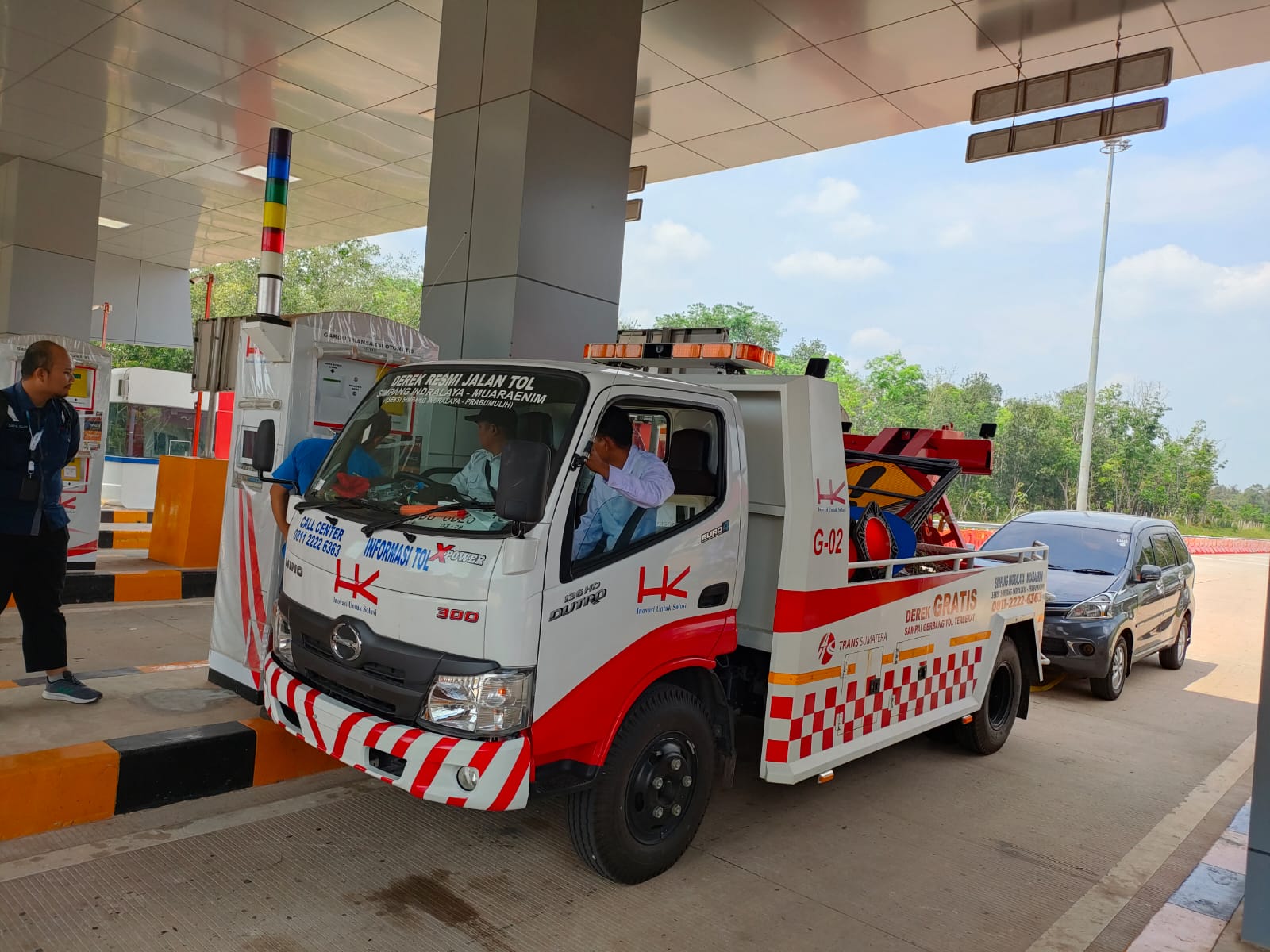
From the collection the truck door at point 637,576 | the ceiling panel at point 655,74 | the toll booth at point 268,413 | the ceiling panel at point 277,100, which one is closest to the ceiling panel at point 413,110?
the ceiling panel at point 277,100

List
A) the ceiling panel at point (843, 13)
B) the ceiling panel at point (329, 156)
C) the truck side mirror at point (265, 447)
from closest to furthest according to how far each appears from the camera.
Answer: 1. the truck side mirror at point (265, 447)
2. the ceiling panel at point (843, 13)
3. the ceiling panel at point (329, 156)

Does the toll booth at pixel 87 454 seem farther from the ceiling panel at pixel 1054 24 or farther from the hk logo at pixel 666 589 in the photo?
the ceiling panel at pixel 1054 24

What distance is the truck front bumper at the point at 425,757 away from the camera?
118 inches

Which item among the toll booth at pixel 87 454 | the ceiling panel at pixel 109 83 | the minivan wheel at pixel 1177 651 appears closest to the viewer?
the toll booth at pixel 87 454

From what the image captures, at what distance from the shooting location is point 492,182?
6176 millimetres

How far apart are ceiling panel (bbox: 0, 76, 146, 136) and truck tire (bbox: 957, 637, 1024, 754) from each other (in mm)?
11521

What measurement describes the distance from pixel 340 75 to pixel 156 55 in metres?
1.86

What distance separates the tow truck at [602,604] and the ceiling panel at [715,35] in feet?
12.8

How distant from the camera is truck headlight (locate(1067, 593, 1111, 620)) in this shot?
7.62 m

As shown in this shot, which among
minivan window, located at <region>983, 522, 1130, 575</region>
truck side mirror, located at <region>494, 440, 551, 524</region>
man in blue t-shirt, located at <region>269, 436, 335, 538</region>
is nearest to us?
truck side mirror, located at <region>494, 440, 551, 524</region>

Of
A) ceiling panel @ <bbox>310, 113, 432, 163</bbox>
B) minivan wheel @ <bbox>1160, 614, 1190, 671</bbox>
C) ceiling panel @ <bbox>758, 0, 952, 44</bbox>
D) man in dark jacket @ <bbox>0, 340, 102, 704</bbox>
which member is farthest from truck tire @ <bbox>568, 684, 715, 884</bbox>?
ceiling panel @ <bbox>310, 113, 432, 163</bbox>

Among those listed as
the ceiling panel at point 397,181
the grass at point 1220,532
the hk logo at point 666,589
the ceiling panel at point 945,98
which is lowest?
the grass at point 1220,532

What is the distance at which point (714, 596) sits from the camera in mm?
3736

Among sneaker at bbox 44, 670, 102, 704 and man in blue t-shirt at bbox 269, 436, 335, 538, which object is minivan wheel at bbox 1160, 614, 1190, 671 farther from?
sneaker at bbox 44, 670, 102, 704
